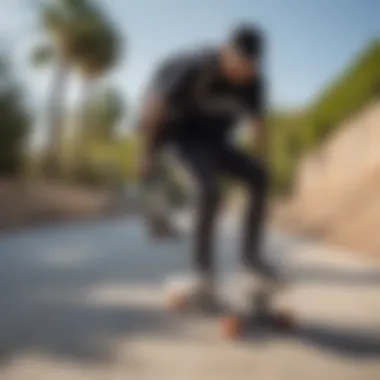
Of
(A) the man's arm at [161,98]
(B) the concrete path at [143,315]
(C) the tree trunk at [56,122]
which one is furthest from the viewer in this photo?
(C) the tree trunk at [56,122]

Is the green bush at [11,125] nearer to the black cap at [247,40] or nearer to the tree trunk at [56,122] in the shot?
the tree trunk at [56,122]

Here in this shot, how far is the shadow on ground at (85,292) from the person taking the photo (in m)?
1.00

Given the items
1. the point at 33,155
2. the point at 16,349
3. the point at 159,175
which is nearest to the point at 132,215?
the point at 159,175

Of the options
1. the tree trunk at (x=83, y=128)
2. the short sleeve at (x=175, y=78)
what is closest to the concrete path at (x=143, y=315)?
the tree trunk at (x=83, y=128)

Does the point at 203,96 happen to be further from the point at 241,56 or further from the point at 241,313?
the point at 241,313

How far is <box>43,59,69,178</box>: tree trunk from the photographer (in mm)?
1127

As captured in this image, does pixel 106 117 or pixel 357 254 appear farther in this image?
pixel 357 254

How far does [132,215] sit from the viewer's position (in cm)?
114

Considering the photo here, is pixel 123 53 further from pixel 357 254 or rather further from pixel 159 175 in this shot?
pixel 357 254

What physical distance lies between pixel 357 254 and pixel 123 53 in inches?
27.4

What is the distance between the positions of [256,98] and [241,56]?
86mm

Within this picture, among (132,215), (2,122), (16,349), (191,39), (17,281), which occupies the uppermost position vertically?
(191,39)

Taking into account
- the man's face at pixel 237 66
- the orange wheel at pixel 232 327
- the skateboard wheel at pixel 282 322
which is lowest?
the orange wheel at pixel 232 327

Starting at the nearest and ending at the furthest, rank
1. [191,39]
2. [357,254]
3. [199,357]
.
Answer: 1. [199,357]
2. [191,39]
3. [357,254]
